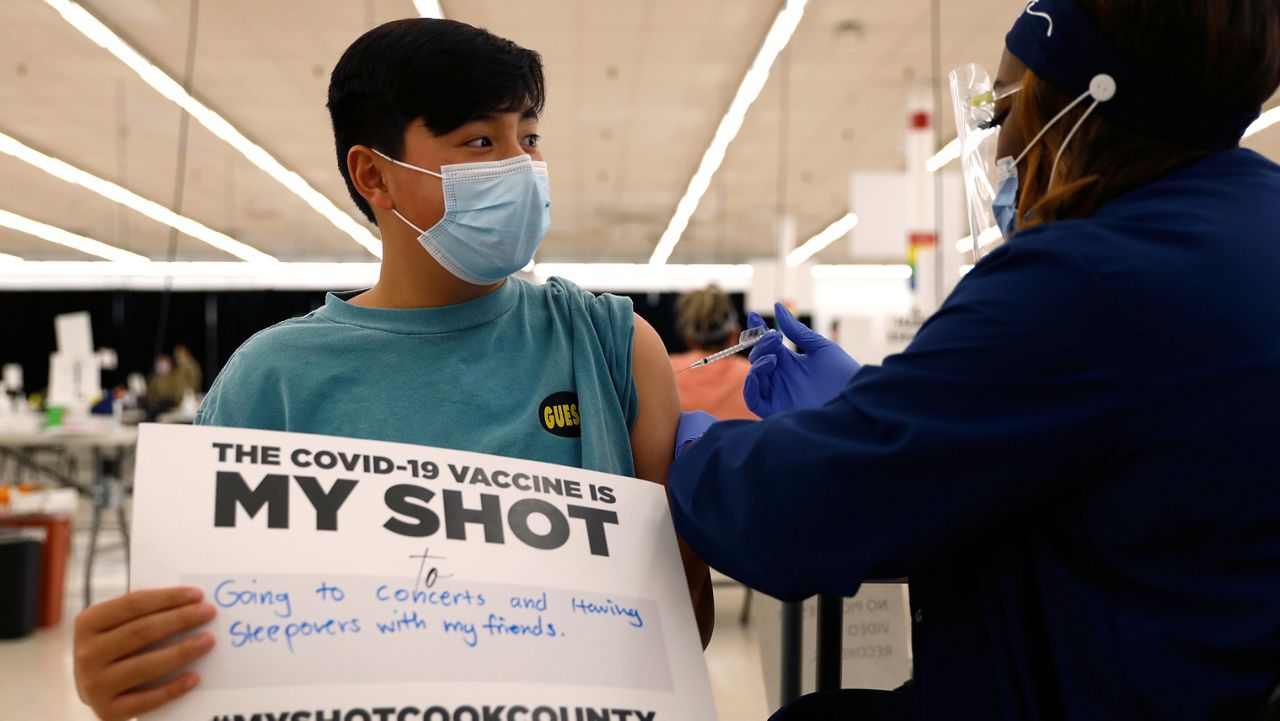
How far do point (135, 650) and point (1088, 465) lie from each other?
2.79 ft

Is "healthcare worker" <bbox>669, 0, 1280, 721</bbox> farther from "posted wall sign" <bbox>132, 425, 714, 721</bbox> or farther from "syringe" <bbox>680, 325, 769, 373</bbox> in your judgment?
"syringe" <bbox>680, 325, 769, 373</bbox>

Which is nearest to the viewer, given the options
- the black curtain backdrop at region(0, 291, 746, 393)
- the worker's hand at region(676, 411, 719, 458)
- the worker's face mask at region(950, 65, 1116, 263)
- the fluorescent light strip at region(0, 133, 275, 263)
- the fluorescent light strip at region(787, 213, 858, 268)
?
the worker's face mask at region(950, 65, 1116, 263)

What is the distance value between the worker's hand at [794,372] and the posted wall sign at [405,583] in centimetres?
39

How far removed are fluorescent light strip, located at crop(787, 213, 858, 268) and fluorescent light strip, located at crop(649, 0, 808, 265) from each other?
6.30ft

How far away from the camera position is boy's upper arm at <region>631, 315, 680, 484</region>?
4.18 feet

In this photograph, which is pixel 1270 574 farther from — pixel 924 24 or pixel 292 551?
pixel 924 24

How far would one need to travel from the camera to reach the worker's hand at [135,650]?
840 mm

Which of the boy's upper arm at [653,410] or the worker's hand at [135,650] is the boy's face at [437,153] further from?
the worker's hand at [135,650]

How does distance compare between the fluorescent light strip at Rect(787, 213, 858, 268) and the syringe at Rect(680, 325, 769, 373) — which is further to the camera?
the fluorescent light strip at Rect(787, 213, 858, 268)

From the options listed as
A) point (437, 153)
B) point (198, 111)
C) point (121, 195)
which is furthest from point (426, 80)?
point (121, 195)

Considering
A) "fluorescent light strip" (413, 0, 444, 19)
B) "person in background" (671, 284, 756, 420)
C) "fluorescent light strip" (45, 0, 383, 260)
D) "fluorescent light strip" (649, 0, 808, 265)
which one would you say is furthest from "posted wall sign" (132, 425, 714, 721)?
"fluorescent light strip" (649, 0, 808, 265)

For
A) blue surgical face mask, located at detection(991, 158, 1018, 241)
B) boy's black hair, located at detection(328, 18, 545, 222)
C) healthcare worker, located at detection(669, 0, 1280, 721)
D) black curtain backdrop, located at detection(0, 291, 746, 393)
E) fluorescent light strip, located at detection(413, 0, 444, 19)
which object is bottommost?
healthcare worker, located at detection(669, 0, 1280, 721)

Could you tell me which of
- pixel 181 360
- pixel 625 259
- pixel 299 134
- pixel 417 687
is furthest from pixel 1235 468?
pixel 625 259

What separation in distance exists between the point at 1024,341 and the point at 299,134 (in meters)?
10.5
